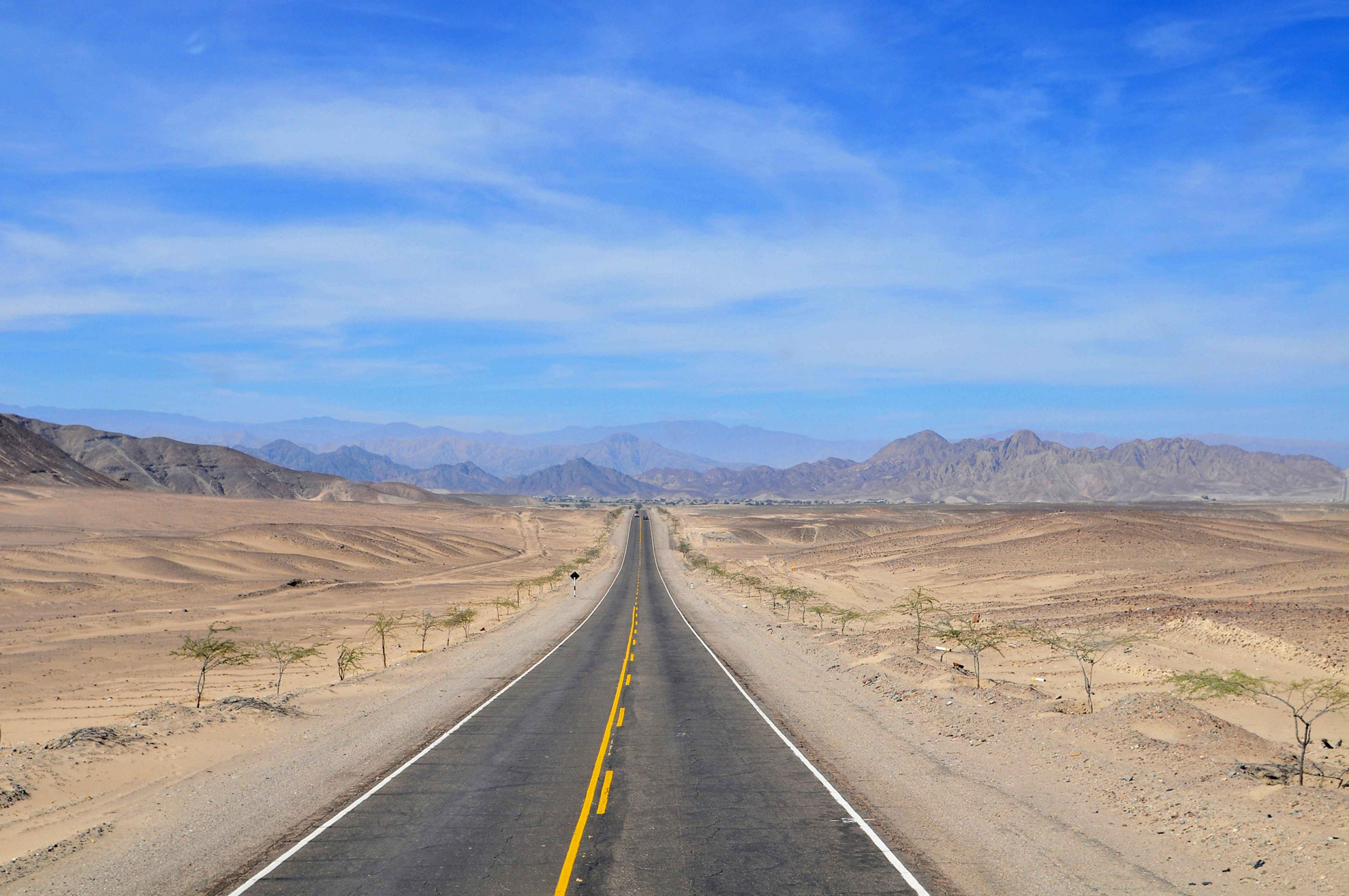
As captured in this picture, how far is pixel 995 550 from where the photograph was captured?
62000 mm

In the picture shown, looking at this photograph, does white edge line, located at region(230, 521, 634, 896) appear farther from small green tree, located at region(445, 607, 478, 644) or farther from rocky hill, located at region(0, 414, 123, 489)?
rocky hill, located at region(0, 414, 123, 489)

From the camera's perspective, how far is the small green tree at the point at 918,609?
97.2 ft

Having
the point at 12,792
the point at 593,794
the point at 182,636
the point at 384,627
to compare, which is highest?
the point at 593,794

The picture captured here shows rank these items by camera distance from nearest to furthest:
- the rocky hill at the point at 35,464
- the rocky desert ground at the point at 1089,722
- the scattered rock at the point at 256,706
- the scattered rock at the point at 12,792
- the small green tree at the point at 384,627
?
1. the rocky desert ground at the point at 1089,722
2. the scattered rock at the point at 12,792
3. the scattered rock at the point at 256,706
4. the small green tree at the point at 384,627
5. the rocky hill at the point at 35,464

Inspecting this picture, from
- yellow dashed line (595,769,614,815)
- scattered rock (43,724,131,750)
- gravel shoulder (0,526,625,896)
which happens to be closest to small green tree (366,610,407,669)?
gravel shoulder (0,526,625,896)

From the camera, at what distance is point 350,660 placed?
26.7 meters


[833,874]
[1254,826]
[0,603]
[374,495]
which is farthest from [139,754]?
[374,495]

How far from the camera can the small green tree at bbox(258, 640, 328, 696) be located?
84.0ft

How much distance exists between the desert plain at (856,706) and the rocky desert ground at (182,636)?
0.13 metres

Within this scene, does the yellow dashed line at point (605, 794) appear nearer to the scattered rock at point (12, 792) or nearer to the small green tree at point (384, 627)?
the scattered rock at point (12, 792)

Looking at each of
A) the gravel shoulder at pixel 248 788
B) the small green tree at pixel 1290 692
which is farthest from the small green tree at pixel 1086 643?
the gravel shoulder at pixel 248 788

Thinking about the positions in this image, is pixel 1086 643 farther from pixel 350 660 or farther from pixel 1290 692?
pixel 350 660

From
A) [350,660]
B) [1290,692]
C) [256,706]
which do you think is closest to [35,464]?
[350,660]

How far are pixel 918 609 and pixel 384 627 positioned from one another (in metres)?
22.2
